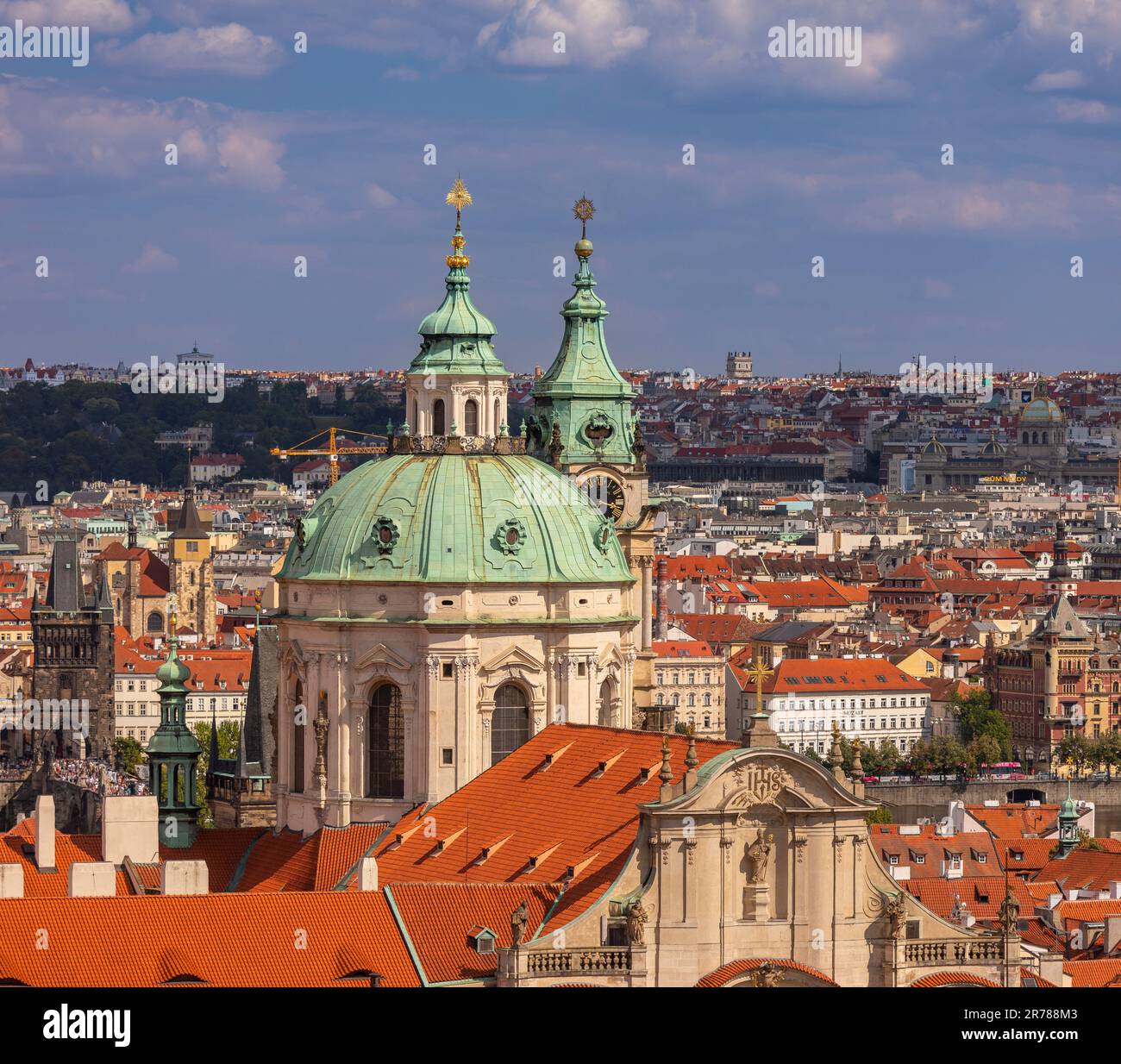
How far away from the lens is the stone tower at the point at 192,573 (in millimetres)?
165000

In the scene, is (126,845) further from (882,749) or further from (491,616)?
(882,749)

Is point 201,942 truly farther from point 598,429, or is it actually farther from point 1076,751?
point 1076,751

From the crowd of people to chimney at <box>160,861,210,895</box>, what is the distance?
7098mm

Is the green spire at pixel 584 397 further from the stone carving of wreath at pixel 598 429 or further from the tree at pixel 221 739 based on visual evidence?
the tree at pixel 221 739

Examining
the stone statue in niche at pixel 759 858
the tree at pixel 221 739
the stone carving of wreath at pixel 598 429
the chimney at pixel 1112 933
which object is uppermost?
the stone carving of wreath at pixel 598 429

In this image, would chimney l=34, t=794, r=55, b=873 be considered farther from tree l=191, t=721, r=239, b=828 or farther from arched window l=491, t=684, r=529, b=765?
tree l=191, t=721, r=239, b=828

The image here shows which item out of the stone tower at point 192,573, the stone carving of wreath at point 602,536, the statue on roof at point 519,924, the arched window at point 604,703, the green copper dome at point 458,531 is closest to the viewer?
the statue on roof at point 519,924

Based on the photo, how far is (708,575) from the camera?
576 feet

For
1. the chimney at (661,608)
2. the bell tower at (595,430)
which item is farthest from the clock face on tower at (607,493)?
the chimney at (661,608)

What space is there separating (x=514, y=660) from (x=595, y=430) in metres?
17.3

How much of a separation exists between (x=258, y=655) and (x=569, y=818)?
24.0 metres

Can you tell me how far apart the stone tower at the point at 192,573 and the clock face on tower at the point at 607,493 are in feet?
322

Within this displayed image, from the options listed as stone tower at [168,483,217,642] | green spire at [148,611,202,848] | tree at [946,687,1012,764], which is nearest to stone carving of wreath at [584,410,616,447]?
green spire at [148,611,202,848]
